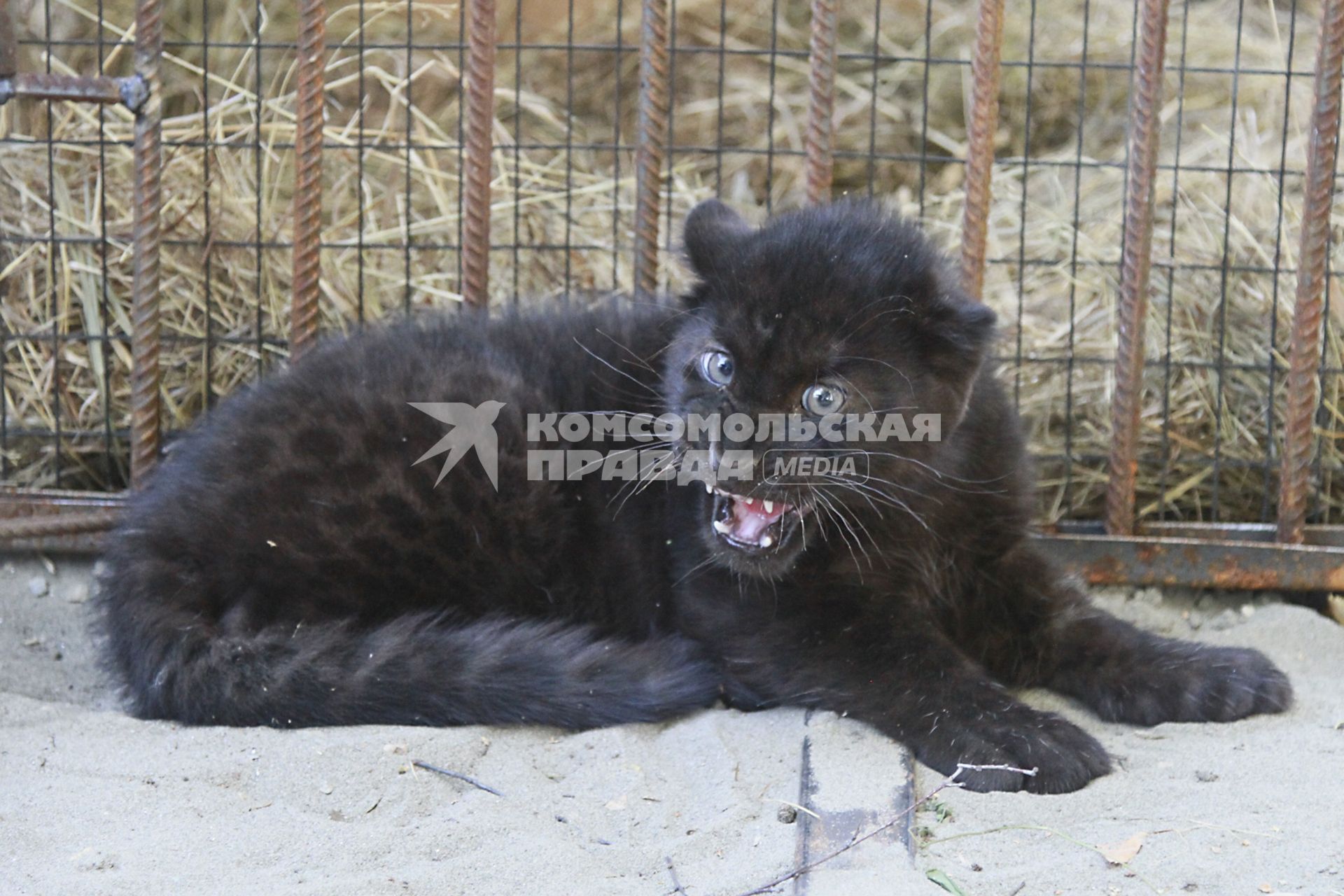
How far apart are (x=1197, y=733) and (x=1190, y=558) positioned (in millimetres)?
907

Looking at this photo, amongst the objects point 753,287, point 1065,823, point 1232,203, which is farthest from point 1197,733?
point 1232,203

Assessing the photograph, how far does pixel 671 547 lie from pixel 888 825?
1.06 meters

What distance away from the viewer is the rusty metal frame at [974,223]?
3.62m

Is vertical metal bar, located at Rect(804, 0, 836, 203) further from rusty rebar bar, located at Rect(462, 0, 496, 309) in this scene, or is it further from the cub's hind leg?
the cub's hind leg

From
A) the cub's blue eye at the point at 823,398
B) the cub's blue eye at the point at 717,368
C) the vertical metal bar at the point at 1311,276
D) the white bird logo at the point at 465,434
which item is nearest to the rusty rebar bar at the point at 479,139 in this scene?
the white bird logo at the point at 465,434

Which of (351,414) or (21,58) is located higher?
(21,58)

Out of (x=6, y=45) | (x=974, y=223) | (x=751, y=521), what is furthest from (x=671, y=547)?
(x=6, y=45)

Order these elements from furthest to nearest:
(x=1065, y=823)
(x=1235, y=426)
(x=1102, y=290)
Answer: (x=1102, y=290) < (x=1235, y=426) < (x=1065, y=823)

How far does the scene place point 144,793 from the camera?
2.60 metres

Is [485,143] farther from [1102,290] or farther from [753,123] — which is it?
[753,123]

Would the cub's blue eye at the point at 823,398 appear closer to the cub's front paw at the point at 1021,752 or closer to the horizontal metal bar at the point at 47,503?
the cub's front paw at the point at 1021,752

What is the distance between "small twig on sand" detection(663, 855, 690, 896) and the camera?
7.45ft

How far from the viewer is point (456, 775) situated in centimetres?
274

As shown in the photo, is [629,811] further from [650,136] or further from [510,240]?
[510,240]
